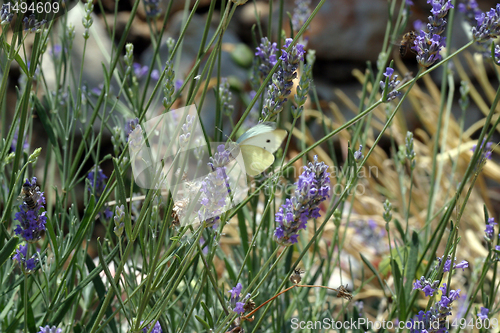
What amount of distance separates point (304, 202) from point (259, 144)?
0.45 feet

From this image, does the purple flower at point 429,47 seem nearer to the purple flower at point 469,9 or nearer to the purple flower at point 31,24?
the purple flower at point 31,24

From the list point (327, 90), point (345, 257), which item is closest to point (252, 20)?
point (327, 90)

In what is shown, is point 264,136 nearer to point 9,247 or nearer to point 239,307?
point 239,307

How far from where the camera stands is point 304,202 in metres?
0.47

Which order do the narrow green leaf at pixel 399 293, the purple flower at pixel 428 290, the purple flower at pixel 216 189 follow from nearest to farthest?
the purple flower at pixel 216 189 < the purple flower at pixel 428 290 < the narrow green leaf at pixel 399 293

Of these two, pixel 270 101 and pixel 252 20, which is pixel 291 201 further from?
pixel 252 20

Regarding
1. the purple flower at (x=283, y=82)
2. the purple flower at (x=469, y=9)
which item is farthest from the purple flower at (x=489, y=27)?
the purple flower at (x=469, y=9)

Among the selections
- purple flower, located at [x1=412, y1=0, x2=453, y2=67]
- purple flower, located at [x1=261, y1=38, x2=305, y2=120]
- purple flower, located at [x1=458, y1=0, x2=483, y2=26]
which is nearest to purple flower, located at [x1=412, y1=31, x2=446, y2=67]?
purple flower, located at [x1=412, y1=0, x2=453, y2=67]

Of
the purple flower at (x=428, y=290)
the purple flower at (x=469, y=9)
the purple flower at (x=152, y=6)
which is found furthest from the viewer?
the purple flower at (x=469, y=9)

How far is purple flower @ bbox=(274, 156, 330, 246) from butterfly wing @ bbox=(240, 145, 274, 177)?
0.39 feet

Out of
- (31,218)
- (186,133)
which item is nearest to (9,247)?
(31,218)

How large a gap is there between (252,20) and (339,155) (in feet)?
3.79

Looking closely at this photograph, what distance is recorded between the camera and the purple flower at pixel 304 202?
0.47m

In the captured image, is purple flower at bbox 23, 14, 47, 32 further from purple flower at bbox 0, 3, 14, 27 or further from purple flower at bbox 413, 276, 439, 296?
purple flower at bbox 413, 276, 439, 296
